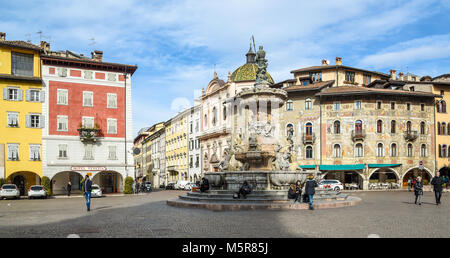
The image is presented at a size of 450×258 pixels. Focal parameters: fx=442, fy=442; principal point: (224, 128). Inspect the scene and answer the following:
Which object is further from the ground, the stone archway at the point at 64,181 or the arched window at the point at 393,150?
the arched window at the point at 393,150

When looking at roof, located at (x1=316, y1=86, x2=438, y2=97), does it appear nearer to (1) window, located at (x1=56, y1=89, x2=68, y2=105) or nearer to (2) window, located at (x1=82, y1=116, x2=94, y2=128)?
(2) window, located at (x1=82, y1=116, x2=94, y2=128)

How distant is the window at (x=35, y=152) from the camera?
41719mm

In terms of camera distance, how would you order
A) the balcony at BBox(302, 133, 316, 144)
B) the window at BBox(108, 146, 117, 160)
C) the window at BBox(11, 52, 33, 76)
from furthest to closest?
1. the balcony at BBox(302, 133, 316, 144)
2. the window at BBox(108, 146, 117, 160)
3. the window at BBox(11, 52, 33, 76)

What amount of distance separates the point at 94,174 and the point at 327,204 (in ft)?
99.0

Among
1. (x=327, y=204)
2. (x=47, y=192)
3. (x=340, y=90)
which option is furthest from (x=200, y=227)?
(x=340, y=90)

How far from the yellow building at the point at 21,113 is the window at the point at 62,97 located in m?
1.36

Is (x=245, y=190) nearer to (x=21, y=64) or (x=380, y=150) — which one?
(x=21, y=64)

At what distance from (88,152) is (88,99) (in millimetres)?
5298

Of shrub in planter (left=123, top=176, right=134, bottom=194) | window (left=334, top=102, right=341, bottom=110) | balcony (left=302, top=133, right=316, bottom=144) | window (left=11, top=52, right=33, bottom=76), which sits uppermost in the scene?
window (left=11, top=52, right=33, bottom=76)

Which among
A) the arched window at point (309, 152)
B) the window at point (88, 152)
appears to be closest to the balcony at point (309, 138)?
the arched window at point (309, 152)

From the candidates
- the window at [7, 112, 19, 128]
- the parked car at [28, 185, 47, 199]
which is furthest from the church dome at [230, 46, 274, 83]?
the parked car at [28, 185, 47, 199]

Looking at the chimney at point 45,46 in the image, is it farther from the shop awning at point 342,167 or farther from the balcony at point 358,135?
the balcony at point 358,135

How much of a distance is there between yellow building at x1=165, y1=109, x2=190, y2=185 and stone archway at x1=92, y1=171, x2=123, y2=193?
25841mm

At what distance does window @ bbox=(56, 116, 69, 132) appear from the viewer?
43031 mm
